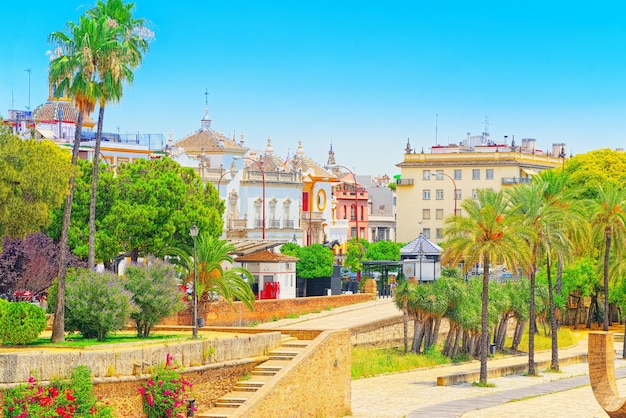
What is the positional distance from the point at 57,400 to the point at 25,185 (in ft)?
24.8

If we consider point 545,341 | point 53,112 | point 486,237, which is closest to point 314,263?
point 545,341

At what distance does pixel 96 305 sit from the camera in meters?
35.8

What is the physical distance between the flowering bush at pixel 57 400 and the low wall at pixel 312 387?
14.7ft

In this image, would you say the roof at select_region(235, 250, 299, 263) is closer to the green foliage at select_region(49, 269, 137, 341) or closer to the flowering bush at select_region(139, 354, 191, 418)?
the green foliage at select_region(49, 269, 137, 341)

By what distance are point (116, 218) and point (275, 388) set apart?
21.6 m

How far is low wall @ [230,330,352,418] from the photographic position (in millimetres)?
35625

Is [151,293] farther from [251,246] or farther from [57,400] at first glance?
[251,246]

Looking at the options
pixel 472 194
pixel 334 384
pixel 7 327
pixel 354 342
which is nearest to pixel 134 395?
pixel 7 327

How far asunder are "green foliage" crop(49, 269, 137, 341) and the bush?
6.13 ft

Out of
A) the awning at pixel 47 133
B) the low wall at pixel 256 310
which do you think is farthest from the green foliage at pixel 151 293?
the awning at pixel 47 133

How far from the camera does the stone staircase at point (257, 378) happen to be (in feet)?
117

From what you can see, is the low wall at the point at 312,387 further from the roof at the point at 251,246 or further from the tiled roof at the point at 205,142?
the tiled roof at the point at 205,142

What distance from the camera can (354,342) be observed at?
180 ft

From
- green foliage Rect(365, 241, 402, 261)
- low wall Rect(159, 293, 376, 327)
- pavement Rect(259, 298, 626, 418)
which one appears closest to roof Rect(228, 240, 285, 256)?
low wall Rect(159, 293, 376, 327)
